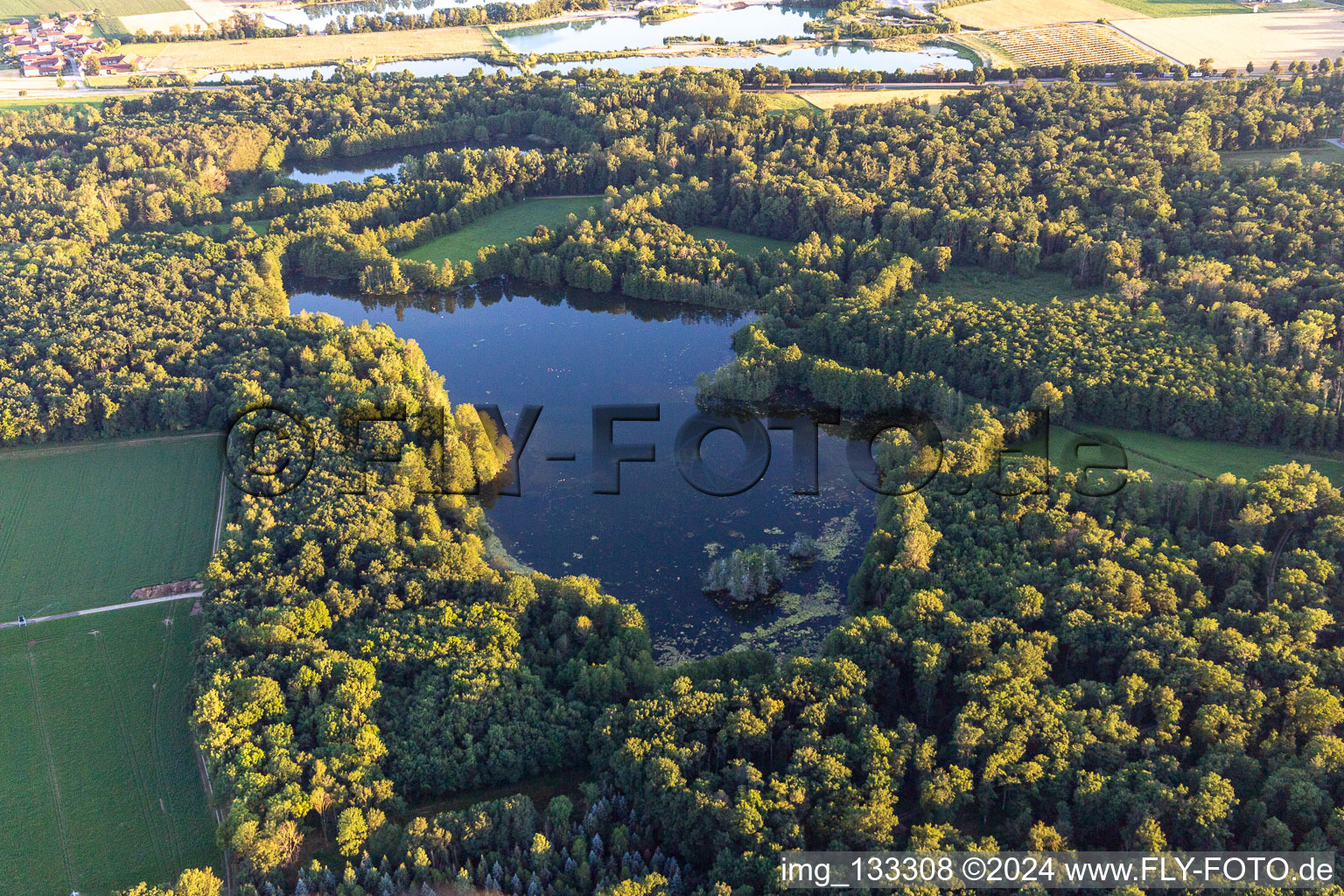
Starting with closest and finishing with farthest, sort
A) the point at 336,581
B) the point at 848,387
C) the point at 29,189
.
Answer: the point at 336,581
the point at 848,387
the point at 29,189

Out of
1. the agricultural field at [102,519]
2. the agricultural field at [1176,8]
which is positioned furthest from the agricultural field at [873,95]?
the agricultural field at [102,519]

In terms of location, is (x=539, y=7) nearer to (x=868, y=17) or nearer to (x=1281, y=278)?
(x=868, y=17)

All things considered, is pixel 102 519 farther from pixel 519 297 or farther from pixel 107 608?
pixel 519 297

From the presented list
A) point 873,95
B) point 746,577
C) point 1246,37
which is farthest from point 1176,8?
point 746,577

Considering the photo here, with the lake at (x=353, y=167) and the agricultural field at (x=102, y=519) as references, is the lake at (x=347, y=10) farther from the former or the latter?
the agricultural field at (x=102, y=519)

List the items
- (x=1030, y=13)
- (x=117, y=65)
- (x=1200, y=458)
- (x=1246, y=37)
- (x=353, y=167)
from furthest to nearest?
1. (x=1030, y=13)
2. (x=117, y=65)
3. (x=1246, y=37)
4. (x=353, y=167)
5. (x=1200, y=458)

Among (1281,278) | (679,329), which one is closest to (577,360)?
(679,329)
